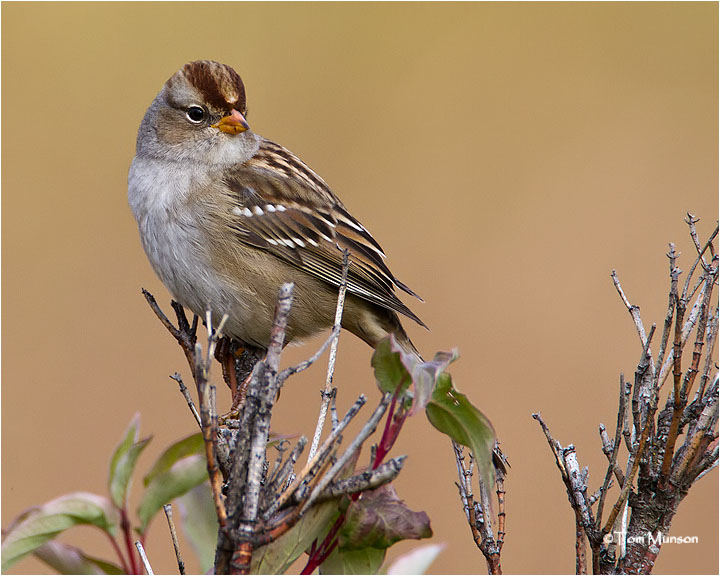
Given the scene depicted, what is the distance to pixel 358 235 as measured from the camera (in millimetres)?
2936

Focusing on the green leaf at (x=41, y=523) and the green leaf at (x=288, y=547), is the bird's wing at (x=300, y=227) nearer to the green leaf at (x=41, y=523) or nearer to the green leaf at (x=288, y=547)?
the green leaf at (x=288, y=547)

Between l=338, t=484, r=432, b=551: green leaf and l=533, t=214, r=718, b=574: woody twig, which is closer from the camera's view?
l=338, t=484, r=432, b=551: green leaf

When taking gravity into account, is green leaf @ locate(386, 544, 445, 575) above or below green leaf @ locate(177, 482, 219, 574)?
below

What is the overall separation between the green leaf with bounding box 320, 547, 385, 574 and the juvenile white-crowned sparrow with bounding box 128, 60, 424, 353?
1.56m

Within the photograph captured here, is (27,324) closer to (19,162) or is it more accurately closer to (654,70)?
(19,162)

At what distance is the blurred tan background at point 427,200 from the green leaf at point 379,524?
216cm

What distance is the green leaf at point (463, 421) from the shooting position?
1.06m

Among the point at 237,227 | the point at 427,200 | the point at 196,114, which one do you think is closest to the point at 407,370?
the point at 237,227

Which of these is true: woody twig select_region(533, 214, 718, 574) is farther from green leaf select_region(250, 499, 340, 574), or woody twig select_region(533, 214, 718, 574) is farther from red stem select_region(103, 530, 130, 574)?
red stem select_region(103, 530, 130, 574)

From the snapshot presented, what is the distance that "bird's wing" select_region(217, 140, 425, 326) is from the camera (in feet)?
9.07

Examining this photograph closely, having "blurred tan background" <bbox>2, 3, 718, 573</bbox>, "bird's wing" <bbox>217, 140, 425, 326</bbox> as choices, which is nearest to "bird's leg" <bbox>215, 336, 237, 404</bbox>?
"bird's wing" <bbox>217, 140, 425, 326</bbox>

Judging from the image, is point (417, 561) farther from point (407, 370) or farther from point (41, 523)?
point (41, 523)

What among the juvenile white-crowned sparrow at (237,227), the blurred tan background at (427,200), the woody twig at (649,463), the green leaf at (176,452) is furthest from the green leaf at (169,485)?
the blurred tan background at (427,200)

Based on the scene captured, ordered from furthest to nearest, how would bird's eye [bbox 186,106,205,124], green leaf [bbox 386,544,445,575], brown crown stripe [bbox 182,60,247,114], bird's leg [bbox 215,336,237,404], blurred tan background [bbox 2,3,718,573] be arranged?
blurred tan background [bbox 2,3,718,573] → bird's eye [bbox 186,106,205,124] → brown crown stripe [bbox 182,60,247,114] → bird's leg [bbox 215,336,237,404] → green leaf [bbox 386,544,445,575]
